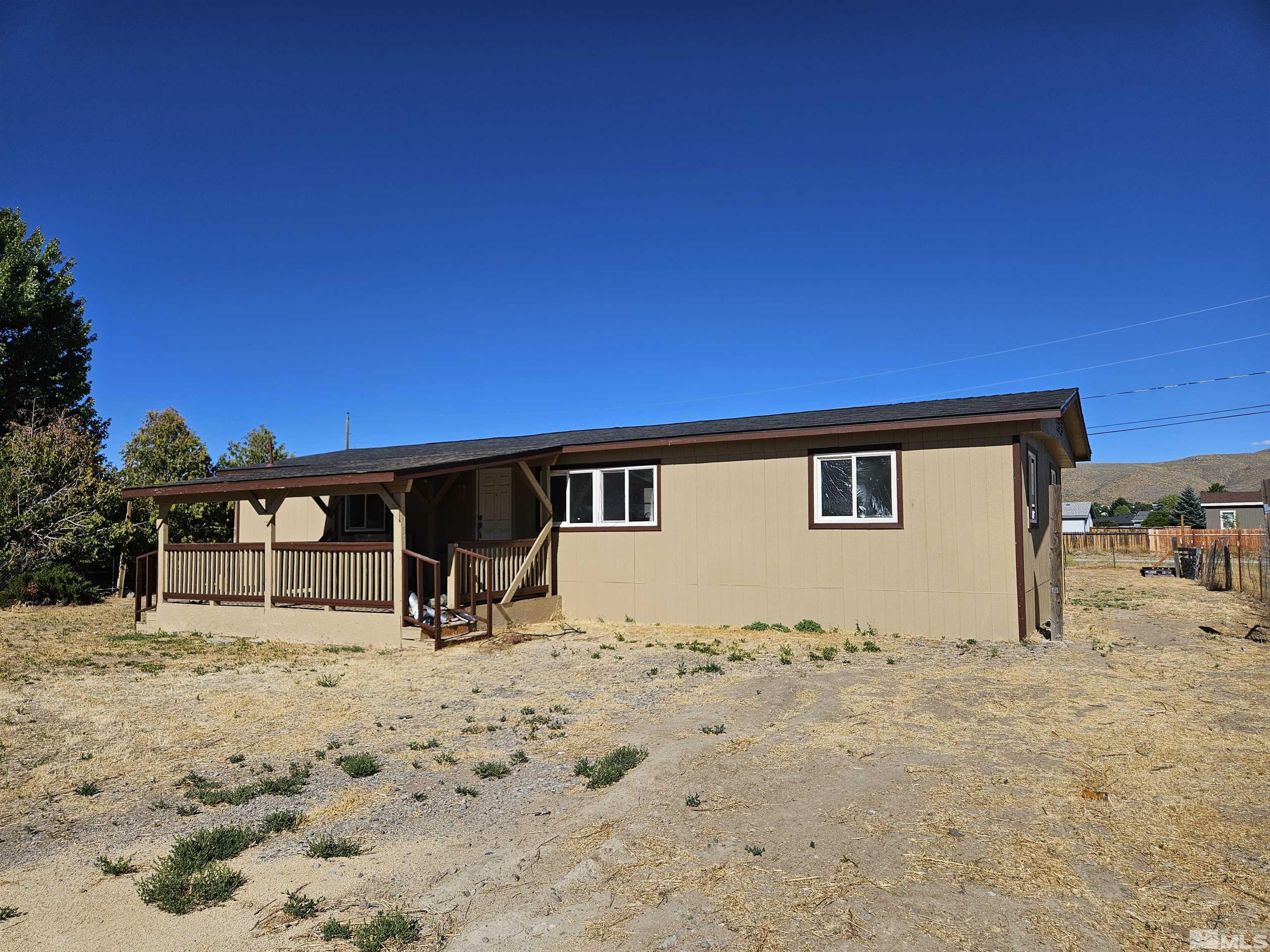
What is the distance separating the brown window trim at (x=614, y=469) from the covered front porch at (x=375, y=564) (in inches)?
11.7

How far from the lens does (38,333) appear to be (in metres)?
23.2

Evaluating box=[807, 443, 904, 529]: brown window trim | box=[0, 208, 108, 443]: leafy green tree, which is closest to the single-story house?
box=[807, 443, 904, 529]: brown window trim

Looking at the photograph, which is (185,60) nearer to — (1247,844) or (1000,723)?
(1000,723)

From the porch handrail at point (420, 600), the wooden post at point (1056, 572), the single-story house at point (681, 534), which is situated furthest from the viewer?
the single-story house at point (681, 534)

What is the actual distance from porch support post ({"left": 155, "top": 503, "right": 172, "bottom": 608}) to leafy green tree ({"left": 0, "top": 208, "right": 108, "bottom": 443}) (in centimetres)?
1186

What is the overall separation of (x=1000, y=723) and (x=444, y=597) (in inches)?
338

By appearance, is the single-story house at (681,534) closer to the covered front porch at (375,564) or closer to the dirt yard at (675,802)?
the covered front porch at (375,564)

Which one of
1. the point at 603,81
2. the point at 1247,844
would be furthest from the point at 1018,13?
the point at 1247,844

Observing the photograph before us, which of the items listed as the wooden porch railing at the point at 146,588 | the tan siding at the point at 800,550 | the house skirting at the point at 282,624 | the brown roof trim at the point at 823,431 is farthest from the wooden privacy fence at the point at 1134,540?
the wooden porch railing at the point at 146,588

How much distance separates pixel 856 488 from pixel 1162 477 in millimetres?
117751

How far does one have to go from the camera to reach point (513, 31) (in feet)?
41.4

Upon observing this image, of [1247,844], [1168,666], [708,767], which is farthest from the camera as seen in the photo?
[1168,666]

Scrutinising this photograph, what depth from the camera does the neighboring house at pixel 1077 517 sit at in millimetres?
55625

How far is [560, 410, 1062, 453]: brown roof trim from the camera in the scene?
31.3 ft
